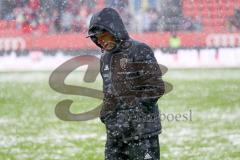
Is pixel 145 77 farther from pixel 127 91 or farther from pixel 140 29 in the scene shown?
pixel 140 29

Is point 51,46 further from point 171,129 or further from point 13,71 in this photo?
point 171,129

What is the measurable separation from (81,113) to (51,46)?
10.6m

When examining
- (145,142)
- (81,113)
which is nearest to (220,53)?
(81,113)

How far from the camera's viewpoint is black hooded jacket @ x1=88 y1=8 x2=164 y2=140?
173 inches

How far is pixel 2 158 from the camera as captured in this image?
805cm

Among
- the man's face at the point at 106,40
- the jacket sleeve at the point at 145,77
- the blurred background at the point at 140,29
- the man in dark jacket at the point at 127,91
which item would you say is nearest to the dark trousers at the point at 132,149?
the man in dark jacket at the point at 127,91

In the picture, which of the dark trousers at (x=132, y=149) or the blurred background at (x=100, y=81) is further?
the blurred background at (x=100, y=81)

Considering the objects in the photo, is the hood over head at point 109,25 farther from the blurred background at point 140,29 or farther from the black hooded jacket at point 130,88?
the blurred background at point 140,29

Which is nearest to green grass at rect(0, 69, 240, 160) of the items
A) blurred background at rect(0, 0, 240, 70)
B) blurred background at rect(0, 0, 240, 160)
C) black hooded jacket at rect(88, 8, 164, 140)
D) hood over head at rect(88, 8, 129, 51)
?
blurred background at rect(0, 0, 240, 160)

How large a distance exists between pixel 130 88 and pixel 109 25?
43 cm

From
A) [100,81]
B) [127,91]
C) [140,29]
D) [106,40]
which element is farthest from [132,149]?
[140,29]

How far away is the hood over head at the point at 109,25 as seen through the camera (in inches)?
175

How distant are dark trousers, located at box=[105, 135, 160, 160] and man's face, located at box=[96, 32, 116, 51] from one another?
1.97ft

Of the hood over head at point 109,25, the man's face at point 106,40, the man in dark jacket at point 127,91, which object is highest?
the hood over head at point 109,25
